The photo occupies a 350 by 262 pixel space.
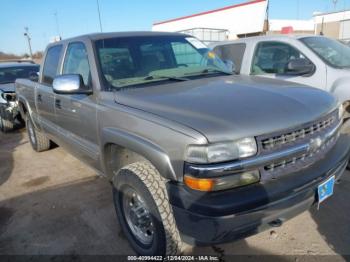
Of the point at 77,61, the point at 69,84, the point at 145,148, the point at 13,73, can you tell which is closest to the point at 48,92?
the point at 77,61

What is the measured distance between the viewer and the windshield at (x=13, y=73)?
820 centimetres

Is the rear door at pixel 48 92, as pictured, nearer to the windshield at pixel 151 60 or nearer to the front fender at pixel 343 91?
the windshield at pixel 151 60

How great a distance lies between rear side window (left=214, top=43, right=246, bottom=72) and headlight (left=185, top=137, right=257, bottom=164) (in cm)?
365

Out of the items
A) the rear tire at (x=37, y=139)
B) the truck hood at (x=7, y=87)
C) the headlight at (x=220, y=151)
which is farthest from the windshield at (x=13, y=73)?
the headlight at (x=220, y=151)

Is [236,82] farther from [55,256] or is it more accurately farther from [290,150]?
[55,256]

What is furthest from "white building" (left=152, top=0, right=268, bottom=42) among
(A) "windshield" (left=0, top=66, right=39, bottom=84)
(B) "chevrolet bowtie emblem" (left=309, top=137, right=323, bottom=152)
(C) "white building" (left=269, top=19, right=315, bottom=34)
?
Result: (B) "chevrolet bowtie emblem" (left=309, top=137, right=323, bottom=152)

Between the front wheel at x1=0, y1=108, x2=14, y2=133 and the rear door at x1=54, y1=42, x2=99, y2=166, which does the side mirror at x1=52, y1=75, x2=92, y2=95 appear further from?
the front wheel at x1=0, y1=108, x2=14, y2=133

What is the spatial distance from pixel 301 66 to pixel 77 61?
3.10m

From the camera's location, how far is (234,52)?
5.65 meters

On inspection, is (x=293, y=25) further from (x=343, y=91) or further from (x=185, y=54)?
(x=185, y=54)

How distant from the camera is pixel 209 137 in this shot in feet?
6.39

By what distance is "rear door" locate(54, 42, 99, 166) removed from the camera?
10.1ft

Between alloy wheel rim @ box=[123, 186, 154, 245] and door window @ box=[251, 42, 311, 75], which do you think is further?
door window @ box=[251, 42, 311, 75]

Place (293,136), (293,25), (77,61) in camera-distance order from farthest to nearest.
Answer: (293,25)
(77,61)
(293,136)
